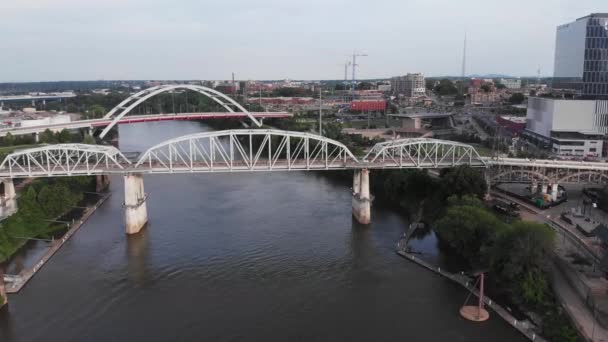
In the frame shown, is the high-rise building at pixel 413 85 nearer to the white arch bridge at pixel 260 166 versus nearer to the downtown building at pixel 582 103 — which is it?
the downtown building at pixel 582 103

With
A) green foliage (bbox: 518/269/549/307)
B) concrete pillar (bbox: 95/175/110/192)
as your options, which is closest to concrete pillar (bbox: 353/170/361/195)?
green foliage (bbox: 518/269/549/307)

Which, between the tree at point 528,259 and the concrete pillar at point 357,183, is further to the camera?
the concrete pillar at point 357,183

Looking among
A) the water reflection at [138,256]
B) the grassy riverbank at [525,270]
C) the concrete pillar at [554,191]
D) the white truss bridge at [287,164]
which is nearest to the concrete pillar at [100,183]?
the white truss bridge at [287,164]

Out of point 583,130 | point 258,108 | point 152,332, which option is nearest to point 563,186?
point 583,130

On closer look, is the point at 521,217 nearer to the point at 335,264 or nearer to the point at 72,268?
the point at 335,264

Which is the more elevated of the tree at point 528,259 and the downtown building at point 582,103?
the downtown building at point 582,103

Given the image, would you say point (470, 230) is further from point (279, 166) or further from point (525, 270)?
point (279, 166)
